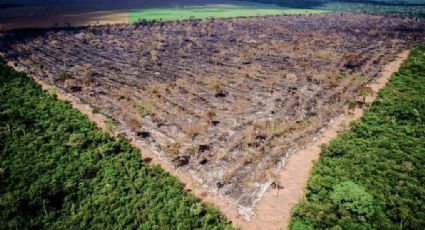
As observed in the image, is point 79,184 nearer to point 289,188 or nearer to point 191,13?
point 289,188

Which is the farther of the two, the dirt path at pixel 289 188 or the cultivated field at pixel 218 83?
the cultivated field at pixel 218 83

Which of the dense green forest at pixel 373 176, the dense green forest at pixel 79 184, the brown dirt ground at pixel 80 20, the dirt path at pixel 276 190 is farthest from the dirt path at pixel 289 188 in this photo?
the brown dirt ground at pixel 80 20

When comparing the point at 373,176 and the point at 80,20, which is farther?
the point at 80,20

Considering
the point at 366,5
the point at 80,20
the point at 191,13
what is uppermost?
the point at 366,5

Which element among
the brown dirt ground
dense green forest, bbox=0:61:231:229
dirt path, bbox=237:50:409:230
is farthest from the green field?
dirt path, bbox=237:50:409:230

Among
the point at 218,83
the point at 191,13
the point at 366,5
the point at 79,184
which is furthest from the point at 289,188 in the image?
the point at 366,5

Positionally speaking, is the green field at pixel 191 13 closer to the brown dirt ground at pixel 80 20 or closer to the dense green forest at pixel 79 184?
the brown dirt ground at pixel 80 20
